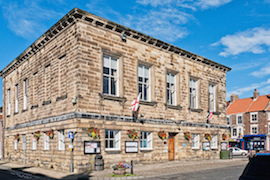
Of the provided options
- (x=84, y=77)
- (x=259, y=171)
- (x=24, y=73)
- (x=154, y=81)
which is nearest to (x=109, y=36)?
(x=84, y=77)

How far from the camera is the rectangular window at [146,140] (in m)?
20.9

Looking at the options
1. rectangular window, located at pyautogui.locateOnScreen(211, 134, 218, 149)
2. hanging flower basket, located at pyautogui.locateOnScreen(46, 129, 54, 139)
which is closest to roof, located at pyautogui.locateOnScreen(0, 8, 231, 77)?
hanging flower basket, located at pyautogui.locateOnScreen(46, 129, 54, 139)

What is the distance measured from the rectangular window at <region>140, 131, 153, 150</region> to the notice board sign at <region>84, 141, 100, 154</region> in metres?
4.27

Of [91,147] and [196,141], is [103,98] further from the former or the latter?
[196,141]

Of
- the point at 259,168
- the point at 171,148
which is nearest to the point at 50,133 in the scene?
the point at 171,148

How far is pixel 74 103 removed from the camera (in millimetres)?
17172

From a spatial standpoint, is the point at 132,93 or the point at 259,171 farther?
the point at 132,93

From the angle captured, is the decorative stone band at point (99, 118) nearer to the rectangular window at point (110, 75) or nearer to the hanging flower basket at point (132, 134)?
the hanging flower basket at point (132, 134)

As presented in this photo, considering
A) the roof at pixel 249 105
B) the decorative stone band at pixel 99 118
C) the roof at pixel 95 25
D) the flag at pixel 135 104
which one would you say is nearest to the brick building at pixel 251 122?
the roof at pixel 249 105

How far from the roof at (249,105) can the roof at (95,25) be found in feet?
94.3

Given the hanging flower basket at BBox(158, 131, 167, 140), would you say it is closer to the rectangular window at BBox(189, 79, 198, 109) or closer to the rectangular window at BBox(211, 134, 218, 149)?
the rectangular window at BBox(189, 79, 198, 109)

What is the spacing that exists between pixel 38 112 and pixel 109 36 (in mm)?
7862

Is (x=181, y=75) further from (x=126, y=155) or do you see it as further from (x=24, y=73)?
(x=24, y=73)

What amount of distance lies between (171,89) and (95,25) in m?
8.79
